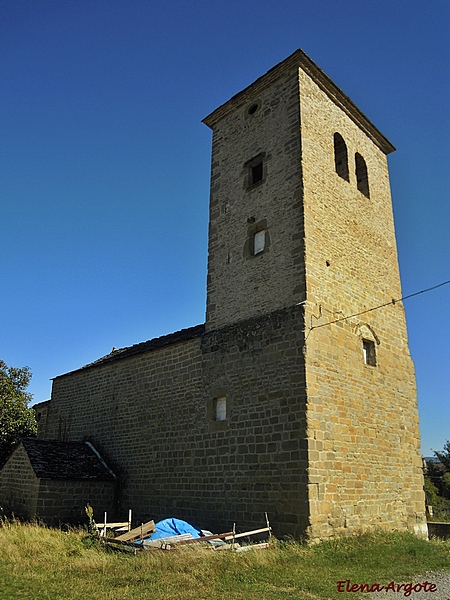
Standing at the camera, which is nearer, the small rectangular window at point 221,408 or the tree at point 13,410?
the small rectangular window at point 221,408

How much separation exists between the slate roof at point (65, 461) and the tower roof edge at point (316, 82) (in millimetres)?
11657

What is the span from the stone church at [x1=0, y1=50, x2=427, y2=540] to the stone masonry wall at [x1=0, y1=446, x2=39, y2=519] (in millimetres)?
1540

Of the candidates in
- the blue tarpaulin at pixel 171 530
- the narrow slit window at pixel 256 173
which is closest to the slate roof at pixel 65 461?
the blue tarpaulin at pixel 171 530

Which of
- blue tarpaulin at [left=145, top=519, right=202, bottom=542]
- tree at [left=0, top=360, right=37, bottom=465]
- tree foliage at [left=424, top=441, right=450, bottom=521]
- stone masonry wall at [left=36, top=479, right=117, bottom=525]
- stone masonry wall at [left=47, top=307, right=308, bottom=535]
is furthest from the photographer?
tree foliage at [left=424, top=441, right=450, bottom=521]

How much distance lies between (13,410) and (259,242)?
1250 centimetres

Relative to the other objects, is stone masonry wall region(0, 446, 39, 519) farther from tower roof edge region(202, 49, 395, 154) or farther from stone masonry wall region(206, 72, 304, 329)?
tower roof edge region(202, 49, 395, 154)

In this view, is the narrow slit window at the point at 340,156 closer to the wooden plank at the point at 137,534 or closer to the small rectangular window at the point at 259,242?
the small rectangular window at the point at 259,242

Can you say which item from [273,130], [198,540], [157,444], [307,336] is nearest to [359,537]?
[198,540]

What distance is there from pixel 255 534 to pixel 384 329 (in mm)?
6588

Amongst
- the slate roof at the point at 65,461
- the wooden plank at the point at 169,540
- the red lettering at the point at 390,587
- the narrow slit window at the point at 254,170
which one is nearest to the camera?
the red lettering at the point at 390,587

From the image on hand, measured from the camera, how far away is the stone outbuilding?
518 inches

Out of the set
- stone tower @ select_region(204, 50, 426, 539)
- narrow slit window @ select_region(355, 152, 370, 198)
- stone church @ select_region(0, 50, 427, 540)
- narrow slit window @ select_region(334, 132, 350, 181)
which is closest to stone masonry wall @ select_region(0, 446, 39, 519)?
stone church @ select_region(0, 50, 427, 540)

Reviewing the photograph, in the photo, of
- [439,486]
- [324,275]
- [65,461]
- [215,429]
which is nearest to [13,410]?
[65,461]

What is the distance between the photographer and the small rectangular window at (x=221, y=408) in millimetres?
12312
